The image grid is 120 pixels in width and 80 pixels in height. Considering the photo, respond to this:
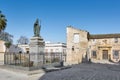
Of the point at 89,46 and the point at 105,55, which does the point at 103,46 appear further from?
the point at 89,46

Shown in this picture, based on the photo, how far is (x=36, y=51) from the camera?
1483 cm

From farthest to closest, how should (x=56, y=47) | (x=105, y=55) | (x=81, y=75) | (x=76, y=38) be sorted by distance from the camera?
(x=56, y=47) → (x=76, y=38) → (x=105, y=55) → (x=81, y=75)

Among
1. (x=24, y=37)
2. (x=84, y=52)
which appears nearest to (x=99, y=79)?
(x=84, y=52)

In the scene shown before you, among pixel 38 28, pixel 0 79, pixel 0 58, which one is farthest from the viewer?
pixel 0 58

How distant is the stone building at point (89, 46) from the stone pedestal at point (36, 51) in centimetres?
1454

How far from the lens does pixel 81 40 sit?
97.2ft

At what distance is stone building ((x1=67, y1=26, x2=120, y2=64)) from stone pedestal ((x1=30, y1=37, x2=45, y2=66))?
1454cm

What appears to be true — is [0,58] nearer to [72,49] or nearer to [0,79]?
[72,49]

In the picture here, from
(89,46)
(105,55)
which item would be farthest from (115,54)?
(89,46)

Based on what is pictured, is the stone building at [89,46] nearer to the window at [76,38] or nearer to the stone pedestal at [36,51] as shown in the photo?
the window at [76,38]

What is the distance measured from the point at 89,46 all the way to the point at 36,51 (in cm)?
1698

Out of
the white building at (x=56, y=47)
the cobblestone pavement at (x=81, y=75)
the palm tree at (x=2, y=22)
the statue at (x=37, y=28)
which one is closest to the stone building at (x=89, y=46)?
the white building at (x=56, y=47)

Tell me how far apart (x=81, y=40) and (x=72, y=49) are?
2353mm

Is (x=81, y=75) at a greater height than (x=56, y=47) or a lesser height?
lesser
